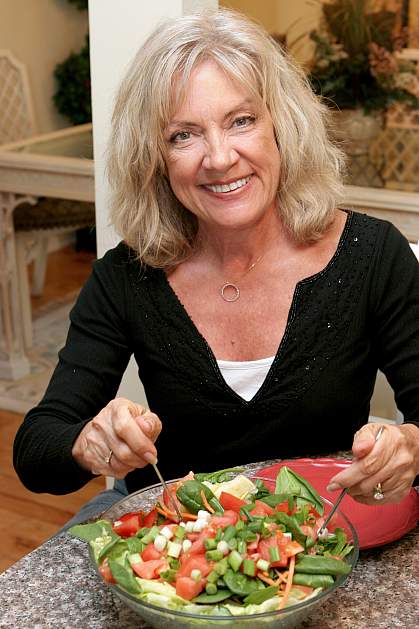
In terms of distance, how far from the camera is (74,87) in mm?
5242

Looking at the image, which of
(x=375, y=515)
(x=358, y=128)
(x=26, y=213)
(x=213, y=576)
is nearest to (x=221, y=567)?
(x=213, y=576)

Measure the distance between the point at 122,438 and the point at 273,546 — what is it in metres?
0.26

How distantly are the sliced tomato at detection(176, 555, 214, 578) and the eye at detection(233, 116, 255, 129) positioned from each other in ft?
2.46

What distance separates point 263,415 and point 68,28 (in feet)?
14.5

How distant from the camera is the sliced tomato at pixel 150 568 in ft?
3.25

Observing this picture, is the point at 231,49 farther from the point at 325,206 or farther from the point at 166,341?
the point at 166,341

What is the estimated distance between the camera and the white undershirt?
1.55 m

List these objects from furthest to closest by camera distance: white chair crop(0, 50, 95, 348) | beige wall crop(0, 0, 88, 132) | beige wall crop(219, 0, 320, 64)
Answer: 1. beige wall crop(219, 0, 320, 64)
2. beige wall crop(0, 0, 88, 132)
3. white chair crop(0, 50, 95, 348)

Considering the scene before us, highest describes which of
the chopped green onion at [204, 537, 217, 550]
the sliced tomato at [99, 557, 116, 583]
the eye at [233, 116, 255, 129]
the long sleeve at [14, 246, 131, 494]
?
the eye at [233, 116, 255, 129]

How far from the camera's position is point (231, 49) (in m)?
1.49

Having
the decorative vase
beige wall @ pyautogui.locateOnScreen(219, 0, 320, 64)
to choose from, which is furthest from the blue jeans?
beige wall @ pyautogui.locateOnScreen(219, 0, 320, 64)

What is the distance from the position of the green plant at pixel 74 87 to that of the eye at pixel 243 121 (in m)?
3.88

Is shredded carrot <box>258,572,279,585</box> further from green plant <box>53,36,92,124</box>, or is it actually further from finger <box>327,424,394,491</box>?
green plant <box>53,36,92,124</box>

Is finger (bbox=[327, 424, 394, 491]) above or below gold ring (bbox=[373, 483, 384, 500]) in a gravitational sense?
above
